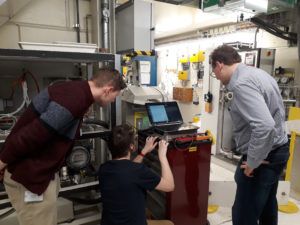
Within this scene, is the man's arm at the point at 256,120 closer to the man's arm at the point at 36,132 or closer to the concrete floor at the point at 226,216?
the man's arm at the point at 36,132

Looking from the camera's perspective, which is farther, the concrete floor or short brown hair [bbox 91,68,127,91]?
the concrete floor

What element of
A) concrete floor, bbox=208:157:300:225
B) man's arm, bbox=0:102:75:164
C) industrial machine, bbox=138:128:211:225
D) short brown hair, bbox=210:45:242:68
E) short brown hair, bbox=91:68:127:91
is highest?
short brown hair, bbox=210:45:242:68

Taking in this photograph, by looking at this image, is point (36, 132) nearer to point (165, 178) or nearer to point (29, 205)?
point (29, 205)

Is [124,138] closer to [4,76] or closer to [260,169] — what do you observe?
[260,169]

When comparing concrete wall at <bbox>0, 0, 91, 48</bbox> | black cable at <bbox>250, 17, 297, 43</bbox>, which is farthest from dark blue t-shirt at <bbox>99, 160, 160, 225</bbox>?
black cable at <bbox>250, 17, 297, 43</bbox>

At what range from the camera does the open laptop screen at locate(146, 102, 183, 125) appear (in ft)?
6.47

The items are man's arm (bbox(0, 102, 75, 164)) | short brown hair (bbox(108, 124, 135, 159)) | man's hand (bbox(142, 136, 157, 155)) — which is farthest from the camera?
man's hand (bbox(142, 136, 157, 155))

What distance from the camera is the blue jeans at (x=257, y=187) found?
1.58 meters

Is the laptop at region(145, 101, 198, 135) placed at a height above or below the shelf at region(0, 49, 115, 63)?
below

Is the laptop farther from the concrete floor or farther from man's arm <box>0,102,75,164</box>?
the concrete floor

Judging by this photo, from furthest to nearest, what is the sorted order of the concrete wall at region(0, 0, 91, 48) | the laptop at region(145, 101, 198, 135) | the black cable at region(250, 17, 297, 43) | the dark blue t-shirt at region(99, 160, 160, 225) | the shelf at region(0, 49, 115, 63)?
the black cable at region(250, 17, 297, 43) → the concrete wall at region(0, 0, 91, 48) → the laptop at region(145, 101, 198, 135) → the shelf at region(0, 49, 115, 63) → the dark blue t-shirt at region(99, 160, 160, 225)

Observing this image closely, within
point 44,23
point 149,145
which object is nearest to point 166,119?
point 149,145

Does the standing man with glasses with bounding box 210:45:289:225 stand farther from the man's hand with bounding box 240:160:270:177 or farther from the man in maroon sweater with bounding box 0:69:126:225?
the man in maroon sweater with bounding box 0:69:126:225

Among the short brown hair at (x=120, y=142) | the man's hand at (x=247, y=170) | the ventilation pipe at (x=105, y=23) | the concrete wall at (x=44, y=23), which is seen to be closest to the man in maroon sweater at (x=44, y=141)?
the short brown hair at (x=120, y=142)
